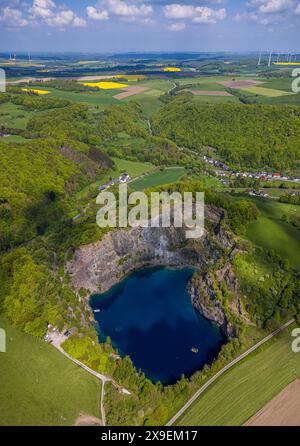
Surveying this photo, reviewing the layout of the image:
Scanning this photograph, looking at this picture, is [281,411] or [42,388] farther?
[42,388]

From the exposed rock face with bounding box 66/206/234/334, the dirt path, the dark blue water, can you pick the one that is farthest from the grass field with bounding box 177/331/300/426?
the exposed rock face with bounding box 66/206/234/334

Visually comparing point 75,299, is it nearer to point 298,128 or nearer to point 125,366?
point 125,366

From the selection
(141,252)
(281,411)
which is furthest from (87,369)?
(141,252)

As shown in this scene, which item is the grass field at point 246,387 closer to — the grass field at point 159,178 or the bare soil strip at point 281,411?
the bare soil strip at point 281,411

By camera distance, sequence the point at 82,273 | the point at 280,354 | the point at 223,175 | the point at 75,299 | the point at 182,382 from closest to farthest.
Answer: the point at 182,382 < the point at 280,354 < the point at 75,299 < the point at 82,273 < the point at 223,175

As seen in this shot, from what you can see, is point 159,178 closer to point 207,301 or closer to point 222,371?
point 207,301

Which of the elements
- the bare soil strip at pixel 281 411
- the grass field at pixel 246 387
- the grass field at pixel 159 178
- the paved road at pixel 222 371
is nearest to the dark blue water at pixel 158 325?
the paved road at pixel 222 371
